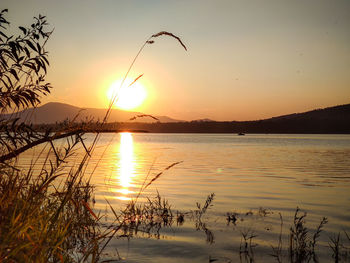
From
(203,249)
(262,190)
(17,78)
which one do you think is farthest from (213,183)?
(17,78)

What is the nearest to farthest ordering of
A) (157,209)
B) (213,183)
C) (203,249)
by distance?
(203,249) < (157,209) < (213,183)

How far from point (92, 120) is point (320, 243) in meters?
7.24

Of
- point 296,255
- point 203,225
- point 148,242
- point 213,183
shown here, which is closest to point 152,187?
point 213,183

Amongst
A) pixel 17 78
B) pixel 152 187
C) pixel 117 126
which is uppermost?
pixel 17 78

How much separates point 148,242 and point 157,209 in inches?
112

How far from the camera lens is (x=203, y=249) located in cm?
813

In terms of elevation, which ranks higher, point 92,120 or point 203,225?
point 92,120

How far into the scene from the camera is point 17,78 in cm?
493

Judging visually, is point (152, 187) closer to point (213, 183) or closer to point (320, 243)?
point (213, 183)

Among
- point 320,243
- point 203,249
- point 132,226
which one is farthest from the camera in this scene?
point 132,226

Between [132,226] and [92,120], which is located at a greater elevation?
[92,120]

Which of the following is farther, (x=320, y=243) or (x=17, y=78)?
(x=320, y=243)

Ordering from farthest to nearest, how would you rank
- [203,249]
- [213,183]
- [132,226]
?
[213,183]
[132,226]
[203,249]

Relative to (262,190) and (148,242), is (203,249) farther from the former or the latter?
(262,190)
